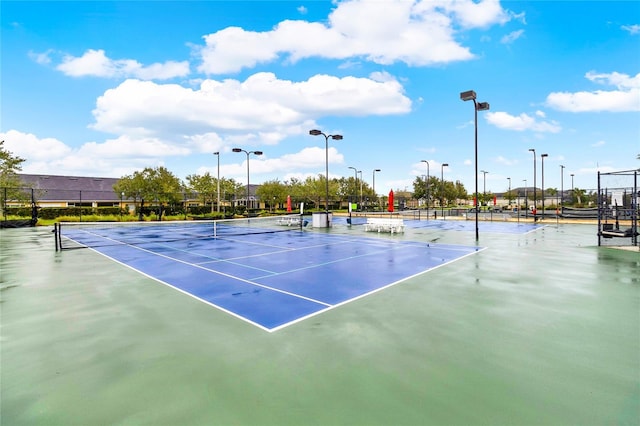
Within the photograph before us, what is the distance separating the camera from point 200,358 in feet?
17.3

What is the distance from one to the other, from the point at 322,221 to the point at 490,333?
24.9 metres

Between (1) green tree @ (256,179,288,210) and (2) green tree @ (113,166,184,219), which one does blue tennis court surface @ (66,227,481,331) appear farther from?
(1) green tree @ (256,179,288,210)

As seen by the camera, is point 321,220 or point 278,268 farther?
point 321,220

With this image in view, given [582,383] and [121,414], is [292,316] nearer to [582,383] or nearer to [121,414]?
[121,414]

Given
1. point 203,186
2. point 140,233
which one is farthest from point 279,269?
point 203,186

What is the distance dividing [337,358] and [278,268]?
744cm

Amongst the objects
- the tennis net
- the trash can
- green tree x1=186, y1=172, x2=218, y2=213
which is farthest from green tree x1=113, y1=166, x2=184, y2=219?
the trash can

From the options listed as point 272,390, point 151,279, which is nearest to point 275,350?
point 272,390

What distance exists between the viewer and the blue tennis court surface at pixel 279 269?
8.12 m

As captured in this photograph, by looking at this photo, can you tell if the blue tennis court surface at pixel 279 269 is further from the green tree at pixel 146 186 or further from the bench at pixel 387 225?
the green tree at pixel 146 186

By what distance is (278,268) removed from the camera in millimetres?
12445

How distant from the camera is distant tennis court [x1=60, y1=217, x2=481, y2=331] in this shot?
320 inches

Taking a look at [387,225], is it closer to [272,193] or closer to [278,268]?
[278,268]

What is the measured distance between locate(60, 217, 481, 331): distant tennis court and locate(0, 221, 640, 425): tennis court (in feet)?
1.97
